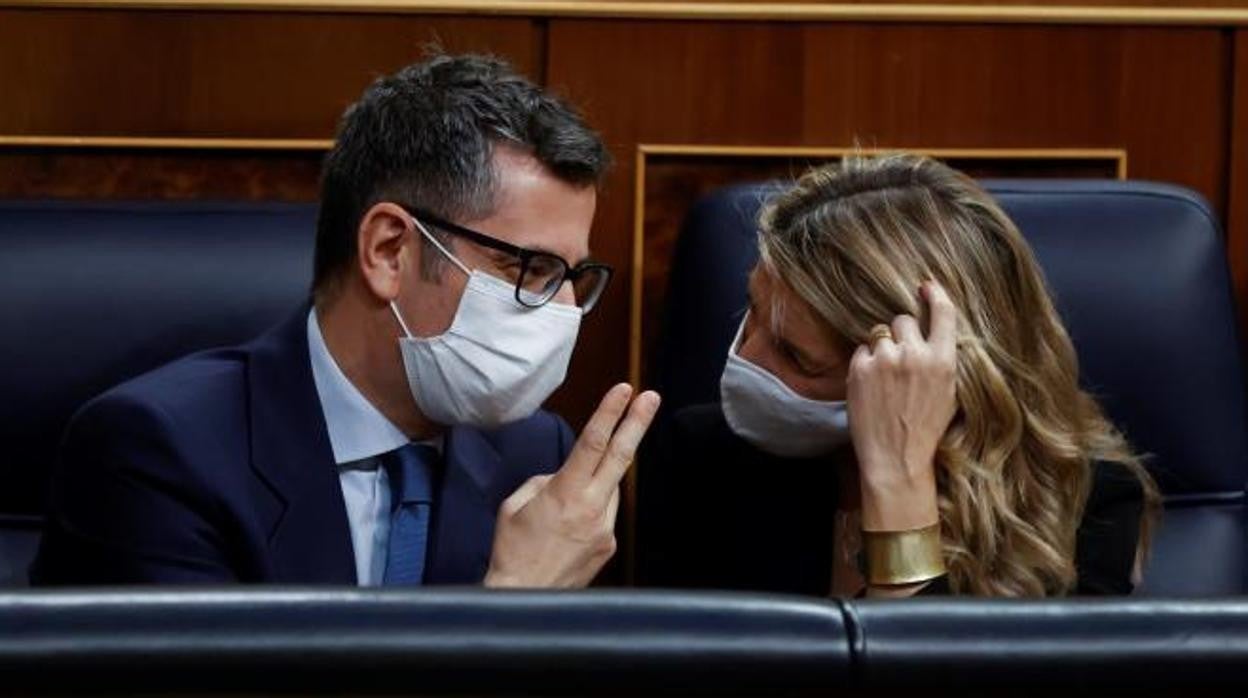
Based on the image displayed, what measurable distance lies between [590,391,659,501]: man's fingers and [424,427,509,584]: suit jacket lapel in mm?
95

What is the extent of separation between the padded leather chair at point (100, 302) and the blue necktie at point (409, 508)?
140 mm

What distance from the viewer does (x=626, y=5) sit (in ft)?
5.12

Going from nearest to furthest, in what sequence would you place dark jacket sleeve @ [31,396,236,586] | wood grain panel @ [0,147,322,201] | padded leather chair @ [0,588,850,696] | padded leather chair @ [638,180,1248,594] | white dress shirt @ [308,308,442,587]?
padded leather chair @ [0,588,850,696] < dark jacket sleeve @ [31,396,236,586] < white dress shirt @ [308,308,442,587] < padded leather chair @ [638,180,1248,594] < wood grain panel @ [0,147,322,201]

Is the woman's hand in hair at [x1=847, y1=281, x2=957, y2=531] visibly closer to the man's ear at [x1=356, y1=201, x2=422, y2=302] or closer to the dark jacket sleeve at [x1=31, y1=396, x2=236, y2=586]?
the man's ear at [x1=356, y1=201, x2=422, y2=302]

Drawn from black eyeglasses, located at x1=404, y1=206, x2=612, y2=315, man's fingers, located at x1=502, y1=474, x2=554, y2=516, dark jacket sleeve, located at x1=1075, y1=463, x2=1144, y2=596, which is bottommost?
dark jacket sleeve, located at x1=1075, y1=463, x2=1144, y2=596

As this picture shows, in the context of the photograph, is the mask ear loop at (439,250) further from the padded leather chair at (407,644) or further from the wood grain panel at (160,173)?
the padded leather chair at (407,644)

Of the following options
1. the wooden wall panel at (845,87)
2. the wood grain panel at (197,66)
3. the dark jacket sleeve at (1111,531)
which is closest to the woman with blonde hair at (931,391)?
the dark jacket sleeve at (1111,531)

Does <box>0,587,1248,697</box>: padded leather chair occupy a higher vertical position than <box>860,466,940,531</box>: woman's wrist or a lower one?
higher

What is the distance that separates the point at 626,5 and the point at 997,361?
0.47m

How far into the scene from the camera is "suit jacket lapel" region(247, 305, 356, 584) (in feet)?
3.72

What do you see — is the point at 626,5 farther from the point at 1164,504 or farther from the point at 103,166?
the point at 1164,504

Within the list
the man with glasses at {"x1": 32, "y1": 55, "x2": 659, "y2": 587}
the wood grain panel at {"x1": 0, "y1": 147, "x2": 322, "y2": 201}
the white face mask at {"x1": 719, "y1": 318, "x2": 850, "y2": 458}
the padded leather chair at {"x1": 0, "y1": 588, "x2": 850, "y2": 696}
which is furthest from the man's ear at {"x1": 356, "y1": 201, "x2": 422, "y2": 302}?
the padded leather chair at {"x1": 0, "y1": 588, "x2": 850, "y2": 696}

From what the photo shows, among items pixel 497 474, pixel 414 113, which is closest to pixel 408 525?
pixel 497 474

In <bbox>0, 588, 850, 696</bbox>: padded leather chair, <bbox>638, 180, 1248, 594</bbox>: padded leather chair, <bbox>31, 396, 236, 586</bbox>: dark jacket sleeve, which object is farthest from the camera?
<bbox>638, 180, 1248, 594</bbox>: padded leather chair
